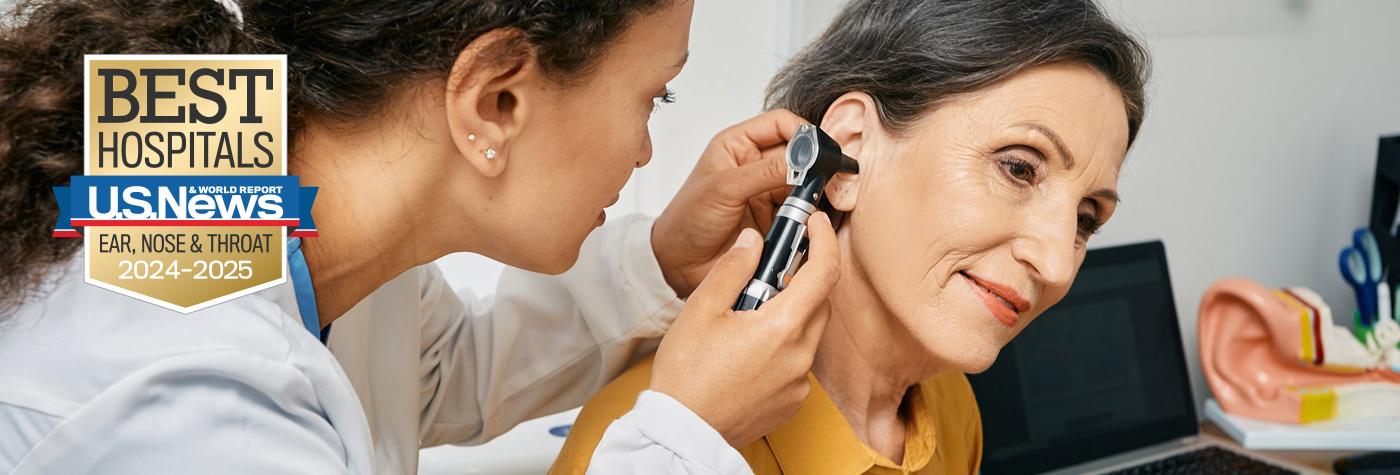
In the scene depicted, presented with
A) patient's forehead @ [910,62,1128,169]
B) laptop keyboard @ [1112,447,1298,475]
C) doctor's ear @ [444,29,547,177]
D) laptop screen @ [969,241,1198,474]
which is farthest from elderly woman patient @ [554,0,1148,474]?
laptop keyboard @ [1112,447,1298,475]

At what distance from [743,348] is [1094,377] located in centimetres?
110

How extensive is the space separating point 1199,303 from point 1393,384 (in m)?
0.33

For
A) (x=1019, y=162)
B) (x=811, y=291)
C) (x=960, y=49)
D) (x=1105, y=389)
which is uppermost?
(x=960, y=49)

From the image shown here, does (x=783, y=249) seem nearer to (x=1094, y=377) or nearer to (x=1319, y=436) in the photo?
(x=1094, y=377)

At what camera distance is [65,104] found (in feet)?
2.60

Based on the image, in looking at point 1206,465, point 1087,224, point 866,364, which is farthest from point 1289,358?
point 866,364

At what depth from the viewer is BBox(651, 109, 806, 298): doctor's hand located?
116cm

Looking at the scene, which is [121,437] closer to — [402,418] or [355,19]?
[355,19]

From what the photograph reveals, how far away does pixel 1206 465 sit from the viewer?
1.87 m

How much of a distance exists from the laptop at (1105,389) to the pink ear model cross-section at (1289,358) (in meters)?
0.10

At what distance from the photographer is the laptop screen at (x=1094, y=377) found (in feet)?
5.72

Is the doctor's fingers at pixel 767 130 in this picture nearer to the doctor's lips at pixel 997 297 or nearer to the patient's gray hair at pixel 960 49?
the patient's gray hair at pixel 960 49

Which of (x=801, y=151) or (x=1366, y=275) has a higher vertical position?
(x=801, y=151)

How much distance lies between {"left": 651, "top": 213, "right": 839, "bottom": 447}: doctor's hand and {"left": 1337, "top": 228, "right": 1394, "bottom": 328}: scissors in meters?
1.55
